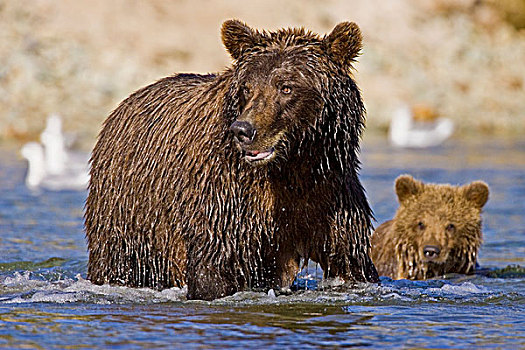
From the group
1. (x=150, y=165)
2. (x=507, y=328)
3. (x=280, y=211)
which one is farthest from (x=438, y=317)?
(x=150, y=165)

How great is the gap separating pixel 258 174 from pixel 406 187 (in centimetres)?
→ 377

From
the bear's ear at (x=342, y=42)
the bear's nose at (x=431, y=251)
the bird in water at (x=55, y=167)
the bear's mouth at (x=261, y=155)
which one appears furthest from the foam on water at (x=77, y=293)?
the bird in water at (x=55, y=167)

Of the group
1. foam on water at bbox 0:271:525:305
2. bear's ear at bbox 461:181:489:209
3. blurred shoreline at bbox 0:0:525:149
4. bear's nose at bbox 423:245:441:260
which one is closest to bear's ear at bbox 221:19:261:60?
foam on water at bbox 0:271:525:305

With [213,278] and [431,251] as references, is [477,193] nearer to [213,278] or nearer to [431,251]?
[431,251]

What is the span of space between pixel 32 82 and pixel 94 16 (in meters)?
3.12

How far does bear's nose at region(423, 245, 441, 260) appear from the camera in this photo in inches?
384

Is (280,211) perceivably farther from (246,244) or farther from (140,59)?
(140,59)

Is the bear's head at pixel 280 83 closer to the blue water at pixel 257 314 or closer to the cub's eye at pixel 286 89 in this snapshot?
the cub's eye at pixel 286 89

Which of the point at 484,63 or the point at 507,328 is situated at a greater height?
the point at 484,63

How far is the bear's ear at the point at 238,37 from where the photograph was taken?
22.5 ft

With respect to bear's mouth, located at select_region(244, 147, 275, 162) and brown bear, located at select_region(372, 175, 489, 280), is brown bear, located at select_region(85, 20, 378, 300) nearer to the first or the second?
bear's mouth, located at select_region(244, 147, 275, 162)

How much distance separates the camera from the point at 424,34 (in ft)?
98.3

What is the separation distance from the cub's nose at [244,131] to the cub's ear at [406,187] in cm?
400

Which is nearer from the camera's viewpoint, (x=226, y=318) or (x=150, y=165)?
(x=226, y=318)
